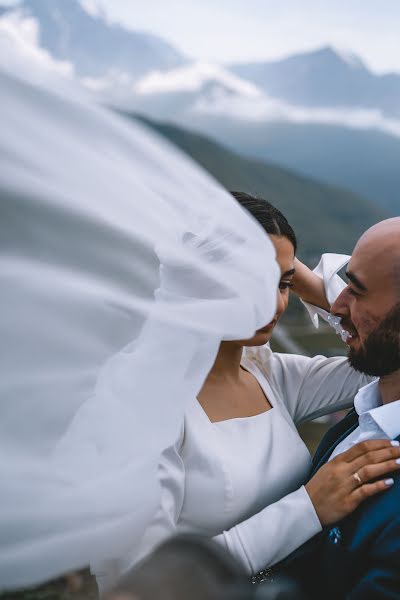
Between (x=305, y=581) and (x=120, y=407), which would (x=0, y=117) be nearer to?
(x=120, y=407)

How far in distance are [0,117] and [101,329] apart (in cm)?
49

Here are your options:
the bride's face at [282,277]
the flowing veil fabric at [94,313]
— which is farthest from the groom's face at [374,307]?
the flowing veil fabric at [94,313]

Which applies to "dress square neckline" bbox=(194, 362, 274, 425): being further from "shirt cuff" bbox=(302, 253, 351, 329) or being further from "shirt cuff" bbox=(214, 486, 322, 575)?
"shirt cuff" bbox=(302, 253, 351, 329)

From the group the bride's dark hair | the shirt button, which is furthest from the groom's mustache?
the shirt button

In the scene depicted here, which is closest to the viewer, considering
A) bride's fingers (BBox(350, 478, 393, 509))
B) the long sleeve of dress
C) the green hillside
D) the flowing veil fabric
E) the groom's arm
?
the flowing veil fabric

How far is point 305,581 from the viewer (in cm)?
166

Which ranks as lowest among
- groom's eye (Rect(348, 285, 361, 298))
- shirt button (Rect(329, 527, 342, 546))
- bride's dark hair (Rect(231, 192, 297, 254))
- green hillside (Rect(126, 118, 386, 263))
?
shirt button (Rect(329, 527, 342, 546))

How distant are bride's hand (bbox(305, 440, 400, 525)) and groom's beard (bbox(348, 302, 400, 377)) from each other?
9.8 inches

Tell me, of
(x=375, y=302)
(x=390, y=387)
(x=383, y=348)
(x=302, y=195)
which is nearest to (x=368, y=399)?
(x=390, y=387)

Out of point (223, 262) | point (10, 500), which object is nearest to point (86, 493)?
point (10, 500)

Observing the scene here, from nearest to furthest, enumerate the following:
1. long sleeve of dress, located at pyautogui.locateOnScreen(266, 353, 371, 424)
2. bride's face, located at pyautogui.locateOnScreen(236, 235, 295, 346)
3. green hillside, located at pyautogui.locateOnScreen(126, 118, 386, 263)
→ bride's face, located at pyautogui.locateOnScreen(236, 235, 295, 346) → long sleeve of dress, located at pyautogui.locateOnScreen(266, 353, 371, 424) → green hillside, located at pyautogui.locateOnScreen(126, 118, 386, 263)

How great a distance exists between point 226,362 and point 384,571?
80 cm

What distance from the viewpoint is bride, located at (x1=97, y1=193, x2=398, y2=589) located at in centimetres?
156

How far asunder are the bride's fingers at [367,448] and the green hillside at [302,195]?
115 m
